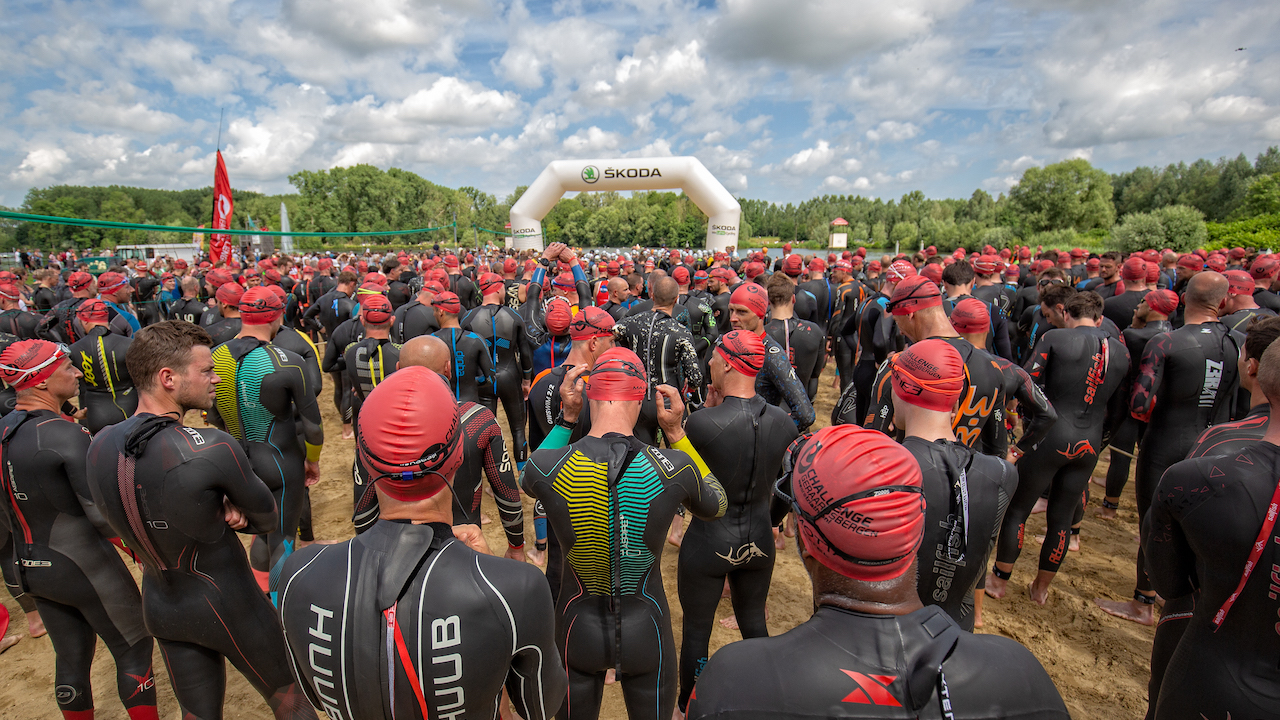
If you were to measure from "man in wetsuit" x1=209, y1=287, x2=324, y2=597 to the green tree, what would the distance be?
50.3 m

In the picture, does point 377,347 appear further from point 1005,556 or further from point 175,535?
point 1005,556

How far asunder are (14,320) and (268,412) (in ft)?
18.5

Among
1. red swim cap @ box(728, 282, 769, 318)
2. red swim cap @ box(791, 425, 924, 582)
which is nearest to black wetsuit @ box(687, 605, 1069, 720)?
red swim cap @ box(791, 425, 924, 582)

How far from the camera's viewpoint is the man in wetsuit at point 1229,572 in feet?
6.42

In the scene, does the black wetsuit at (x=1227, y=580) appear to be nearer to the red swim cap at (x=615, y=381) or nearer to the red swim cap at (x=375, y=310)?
the red swim cap at (x=615, y=381)

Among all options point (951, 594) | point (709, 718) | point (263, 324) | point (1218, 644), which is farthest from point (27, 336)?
point (1218, 644)

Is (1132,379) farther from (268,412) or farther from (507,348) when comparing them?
(268,412)

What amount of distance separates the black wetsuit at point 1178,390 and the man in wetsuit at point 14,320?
11589 mm

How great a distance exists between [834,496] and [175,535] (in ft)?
9.40

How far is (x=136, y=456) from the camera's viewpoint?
2443 millimetres

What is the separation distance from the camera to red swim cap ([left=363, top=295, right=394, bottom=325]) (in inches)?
197

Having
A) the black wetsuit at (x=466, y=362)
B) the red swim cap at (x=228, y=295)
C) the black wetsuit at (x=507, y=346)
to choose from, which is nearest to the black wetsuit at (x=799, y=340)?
the black wetsuit at (x=507, y=346)

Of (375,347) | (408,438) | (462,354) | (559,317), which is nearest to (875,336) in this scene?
(559,317)

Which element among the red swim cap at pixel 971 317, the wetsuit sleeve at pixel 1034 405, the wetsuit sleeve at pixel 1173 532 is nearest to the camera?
the wetsuit sleeve at pixel 1173 532
